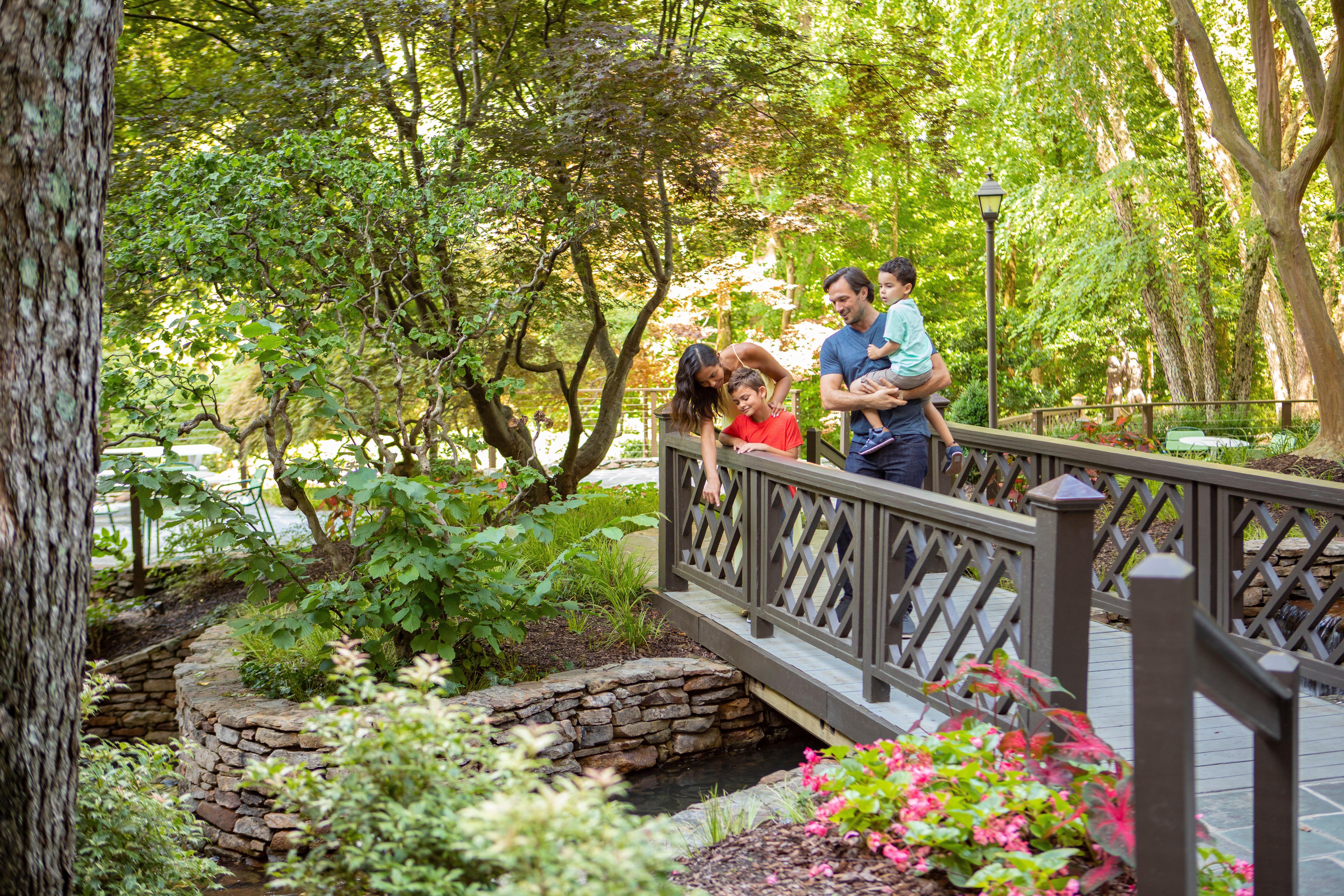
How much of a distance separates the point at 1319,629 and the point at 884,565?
11.3 ft

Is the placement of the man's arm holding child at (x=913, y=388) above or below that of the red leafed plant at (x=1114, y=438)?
above

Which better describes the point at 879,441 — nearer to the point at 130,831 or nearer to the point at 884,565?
the point at 884,565

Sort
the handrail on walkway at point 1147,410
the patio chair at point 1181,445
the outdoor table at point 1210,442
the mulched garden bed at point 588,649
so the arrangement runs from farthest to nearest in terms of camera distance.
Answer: the handrail on walkway at point 1147,410 < the patio chair at point 1181,445 < the outdoor table at point 1210,442 < the mulched garden bed at point 588,649

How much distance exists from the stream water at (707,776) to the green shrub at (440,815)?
2.86 meters

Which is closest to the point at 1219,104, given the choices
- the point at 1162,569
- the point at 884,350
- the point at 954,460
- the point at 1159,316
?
the point at 954,460

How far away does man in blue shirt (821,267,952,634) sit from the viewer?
15.5 feet

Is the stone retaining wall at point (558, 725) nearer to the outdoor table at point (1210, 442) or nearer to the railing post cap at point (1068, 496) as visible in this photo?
the railing post cap at point (1068, 496)

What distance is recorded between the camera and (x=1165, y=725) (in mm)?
1727

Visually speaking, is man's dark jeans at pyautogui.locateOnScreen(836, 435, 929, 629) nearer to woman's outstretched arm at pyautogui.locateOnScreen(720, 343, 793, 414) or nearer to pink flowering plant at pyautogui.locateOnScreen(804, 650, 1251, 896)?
woman's outstretched arm at pyautogui.locateOnScreen(720, 343, 793, 414)

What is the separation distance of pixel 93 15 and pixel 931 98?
11.5 metres

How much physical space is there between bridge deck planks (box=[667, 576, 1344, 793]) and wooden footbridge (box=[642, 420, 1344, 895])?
0.5 inches

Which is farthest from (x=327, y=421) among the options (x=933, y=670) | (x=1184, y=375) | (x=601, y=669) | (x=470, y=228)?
(x=1184, y=375)

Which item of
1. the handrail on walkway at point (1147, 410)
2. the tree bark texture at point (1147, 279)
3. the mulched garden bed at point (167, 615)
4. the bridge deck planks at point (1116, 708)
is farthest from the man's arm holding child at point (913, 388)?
the tree bark texture at point (1147, 279)

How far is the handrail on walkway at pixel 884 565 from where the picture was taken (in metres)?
3.08
